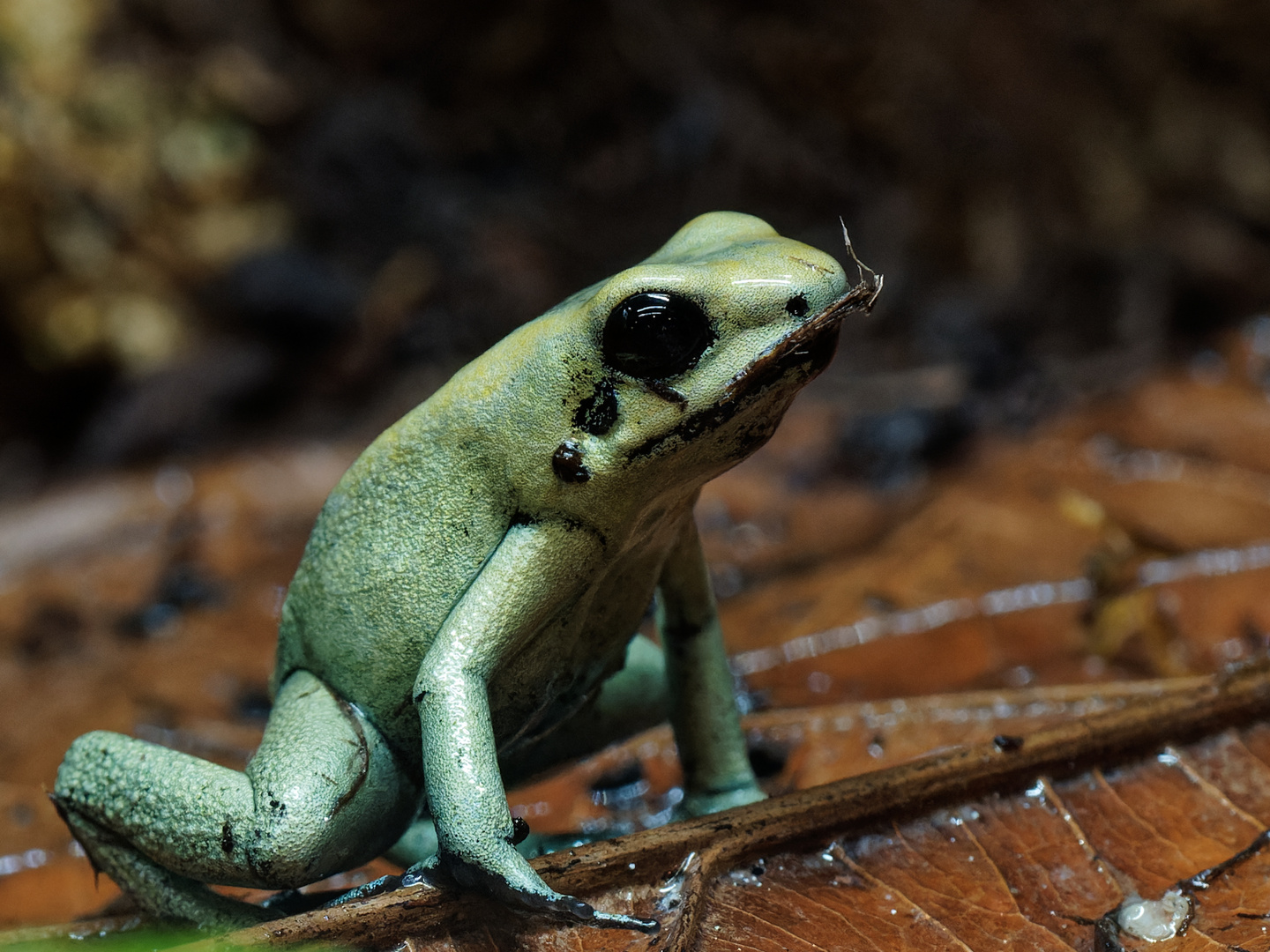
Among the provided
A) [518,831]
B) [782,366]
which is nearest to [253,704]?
[518,831]

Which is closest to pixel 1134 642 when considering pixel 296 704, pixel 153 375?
pixel 296 704

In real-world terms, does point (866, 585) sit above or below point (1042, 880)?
above

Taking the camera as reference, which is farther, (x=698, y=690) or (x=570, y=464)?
(x=698, y=690)

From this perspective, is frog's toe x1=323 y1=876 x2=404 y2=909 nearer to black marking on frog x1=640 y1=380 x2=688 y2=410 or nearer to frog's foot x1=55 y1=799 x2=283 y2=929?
frog's foot x1=55 y1=799 x2=283 y2=929

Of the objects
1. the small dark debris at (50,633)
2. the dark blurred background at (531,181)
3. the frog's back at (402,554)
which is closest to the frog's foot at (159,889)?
the frog's back at (402,554)

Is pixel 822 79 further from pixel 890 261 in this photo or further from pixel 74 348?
pixel 74 348

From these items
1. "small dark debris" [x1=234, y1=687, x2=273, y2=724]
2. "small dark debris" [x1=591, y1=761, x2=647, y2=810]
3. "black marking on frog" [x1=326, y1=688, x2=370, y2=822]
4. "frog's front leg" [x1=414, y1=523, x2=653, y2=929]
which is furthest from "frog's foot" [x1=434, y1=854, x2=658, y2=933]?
"small dark debris" [x1=234, y1=687, x2=273, y2=724]

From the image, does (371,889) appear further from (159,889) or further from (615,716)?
(615,716)

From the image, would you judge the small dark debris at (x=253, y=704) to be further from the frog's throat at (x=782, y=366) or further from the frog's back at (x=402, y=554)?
the frog's throat at (x=782, y=366)
